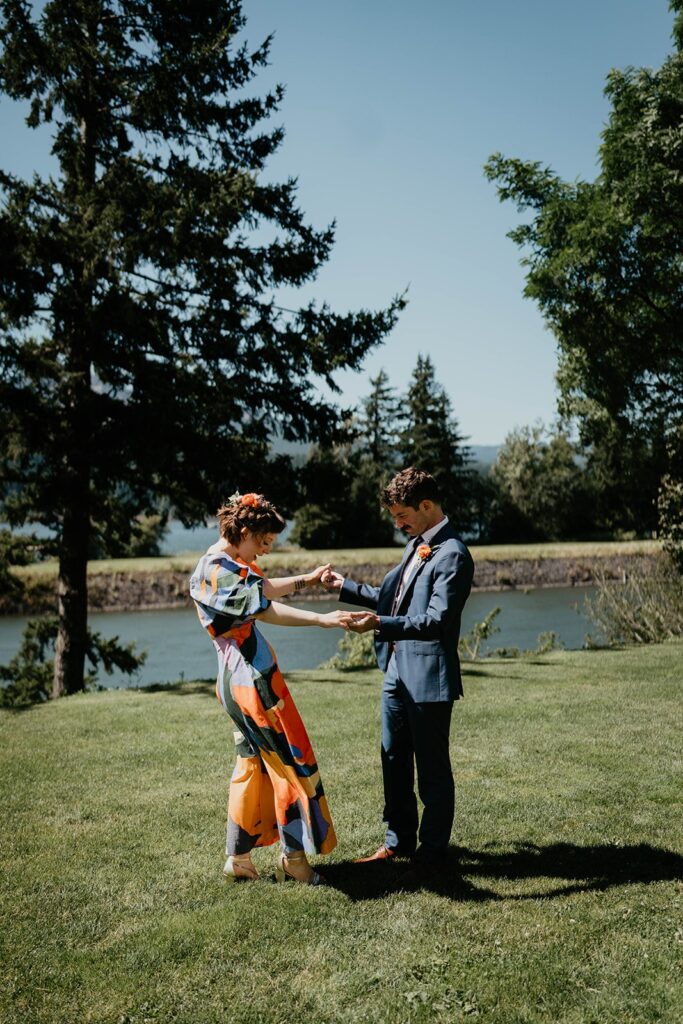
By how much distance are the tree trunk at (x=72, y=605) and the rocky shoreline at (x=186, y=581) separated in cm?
1313

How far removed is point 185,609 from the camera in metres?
30.9

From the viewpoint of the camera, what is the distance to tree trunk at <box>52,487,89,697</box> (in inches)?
471

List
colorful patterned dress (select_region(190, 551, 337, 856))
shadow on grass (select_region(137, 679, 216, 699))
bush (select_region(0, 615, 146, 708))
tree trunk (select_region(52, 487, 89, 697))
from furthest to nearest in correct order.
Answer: bush (select_region(0, 615, 146, 708))
tree trunk (select_region(52, 487, 89, 697))
shadow on grass (select_region(137, 679, 216, 699))
colorful patterned dress (select_region(190, 551, 337, 856))

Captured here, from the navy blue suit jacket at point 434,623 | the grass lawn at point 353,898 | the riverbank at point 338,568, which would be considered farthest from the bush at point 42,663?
the riverbank at point 338,568

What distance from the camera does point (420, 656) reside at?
4.33 metres

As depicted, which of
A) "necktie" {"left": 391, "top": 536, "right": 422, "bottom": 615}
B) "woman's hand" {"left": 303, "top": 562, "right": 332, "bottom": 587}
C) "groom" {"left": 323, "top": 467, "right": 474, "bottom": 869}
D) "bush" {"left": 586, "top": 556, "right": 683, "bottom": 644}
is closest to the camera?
"groom" {"left": 323, "top": 467, "right": 474, "bottom": 869}

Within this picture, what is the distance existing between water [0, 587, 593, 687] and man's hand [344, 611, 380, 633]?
10450 mm

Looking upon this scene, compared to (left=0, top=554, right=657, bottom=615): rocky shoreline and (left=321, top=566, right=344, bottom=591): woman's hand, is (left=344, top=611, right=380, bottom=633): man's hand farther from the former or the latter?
(left=0, top=554, right=657, bottom=615): rocky shoreline

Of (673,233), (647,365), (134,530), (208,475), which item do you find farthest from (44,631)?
(673,233)

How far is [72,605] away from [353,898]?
9.19m

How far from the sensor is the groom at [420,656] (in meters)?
4.25

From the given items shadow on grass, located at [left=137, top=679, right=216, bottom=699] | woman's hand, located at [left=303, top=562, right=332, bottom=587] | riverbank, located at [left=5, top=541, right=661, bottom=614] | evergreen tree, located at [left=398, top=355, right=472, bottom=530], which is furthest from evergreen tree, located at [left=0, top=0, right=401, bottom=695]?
evergreen tree, located at [left=398, top=355, right=472, bottom=530]

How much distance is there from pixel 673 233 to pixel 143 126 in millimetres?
9931

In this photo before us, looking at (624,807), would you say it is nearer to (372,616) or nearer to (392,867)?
(392,867)
